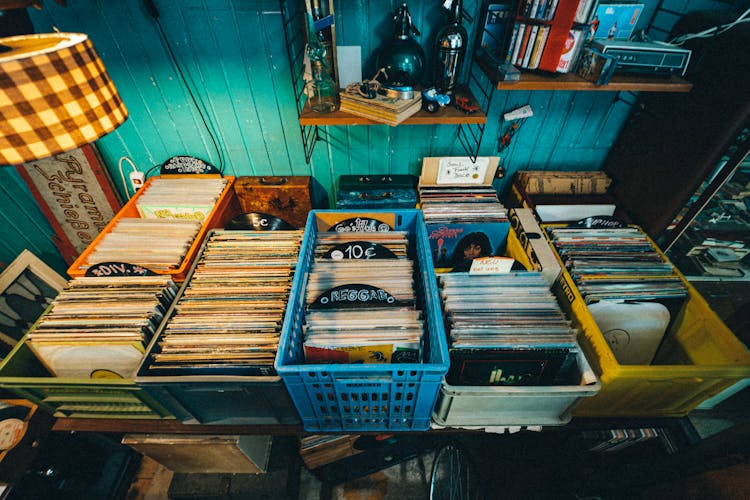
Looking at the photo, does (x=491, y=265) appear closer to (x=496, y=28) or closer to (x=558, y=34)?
(x=558, y=34)

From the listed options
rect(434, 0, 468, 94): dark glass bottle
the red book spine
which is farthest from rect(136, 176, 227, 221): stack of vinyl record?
the red book spine

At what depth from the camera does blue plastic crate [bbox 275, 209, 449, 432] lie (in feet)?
4.20

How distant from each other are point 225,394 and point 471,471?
1.50 m

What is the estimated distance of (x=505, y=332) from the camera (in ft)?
4.97

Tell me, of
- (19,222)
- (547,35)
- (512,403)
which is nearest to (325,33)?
(547,35)

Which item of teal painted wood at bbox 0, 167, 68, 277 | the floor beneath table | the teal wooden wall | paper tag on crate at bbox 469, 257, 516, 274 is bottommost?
the floor beneath table

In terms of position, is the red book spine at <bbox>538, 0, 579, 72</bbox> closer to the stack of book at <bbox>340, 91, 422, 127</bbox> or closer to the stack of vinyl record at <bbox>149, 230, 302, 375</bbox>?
the stack of book at <bbox>340, 91, 422, 127</bbox>

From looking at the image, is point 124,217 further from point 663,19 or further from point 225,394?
point 663,19

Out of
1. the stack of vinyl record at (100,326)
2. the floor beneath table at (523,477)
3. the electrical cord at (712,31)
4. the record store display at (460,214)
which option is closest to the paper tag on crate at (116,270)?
the stack of vinyl record at (100,326)

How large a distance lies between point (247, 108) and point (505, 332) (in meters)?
2.15

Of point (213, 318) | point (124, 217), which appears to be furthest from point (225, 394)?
point (124, 217)

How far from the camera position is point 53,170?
94.5 inches

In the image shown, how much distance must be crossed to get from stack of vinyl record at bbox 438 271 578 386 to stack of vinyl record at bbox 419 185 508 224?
0.54 m

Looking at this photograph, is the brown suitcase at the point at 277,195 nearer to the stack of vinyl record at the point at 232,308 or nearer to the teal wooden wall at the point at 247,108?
the teal wooden wall at the point at 247,108
